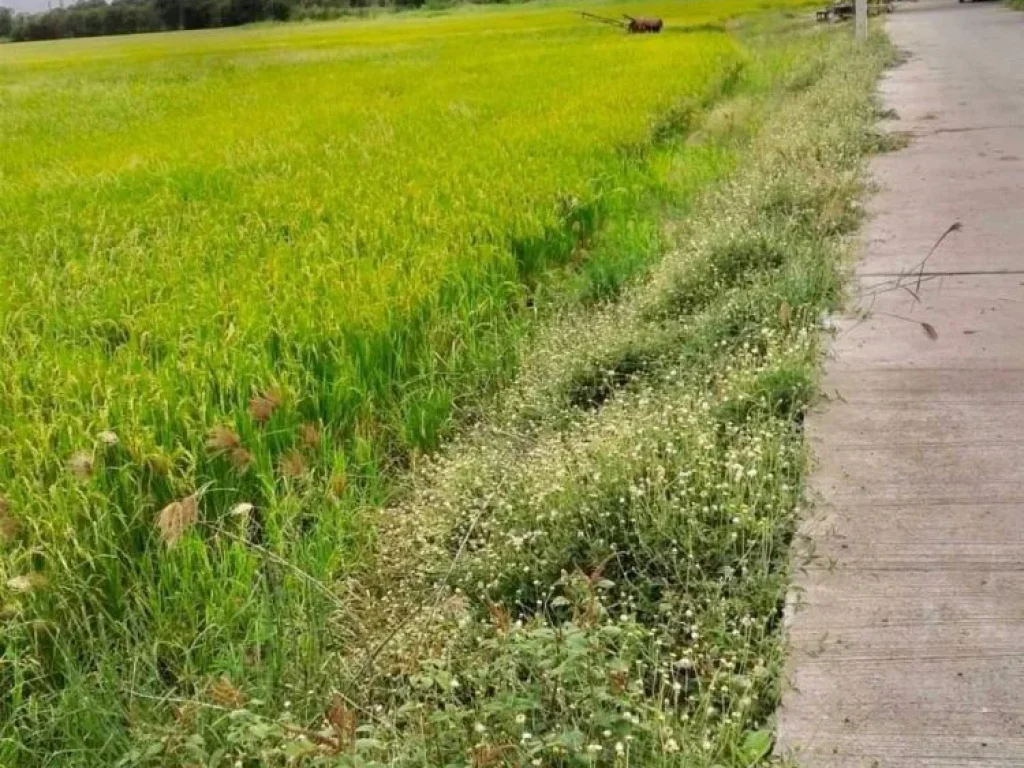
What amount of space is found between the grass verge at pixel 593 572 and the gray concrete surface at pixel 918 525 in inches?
4.5

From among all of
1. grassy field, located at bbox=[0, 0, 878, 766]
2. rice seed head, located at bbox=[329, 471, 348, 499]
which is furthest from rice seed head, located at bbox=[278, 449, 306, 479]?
rice seed head, located at bbox=[329, 471, 348, 499]

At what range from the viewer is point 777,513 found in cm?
290

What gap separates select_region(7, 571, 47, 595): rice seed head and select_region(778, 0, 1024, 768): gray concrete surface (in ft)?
5.64

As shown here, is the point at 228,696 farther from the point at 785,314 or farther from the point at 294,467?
the point at 785,314

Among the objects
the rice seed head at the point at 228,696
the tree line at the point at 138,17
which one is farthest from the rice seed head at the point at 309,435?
the tree line at the point at 138,17

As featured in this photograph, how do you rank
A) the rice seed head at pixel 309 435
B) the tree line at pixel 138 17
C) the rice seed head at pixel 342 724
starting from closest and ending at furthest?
1. the rice seed head at pixel 342 724
2. the rice seed head at pixel 309 435
3. the tree line at pixel 138 17

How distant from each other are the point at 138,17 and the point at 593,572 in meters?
59.5

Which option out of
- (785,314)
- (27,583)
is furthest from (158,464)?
(785,314)

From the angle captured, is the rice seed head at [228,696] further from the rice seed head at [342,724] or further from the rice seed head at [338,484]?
the rice seed head at [338,484]

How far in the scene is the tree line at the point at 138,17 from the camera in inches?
1994

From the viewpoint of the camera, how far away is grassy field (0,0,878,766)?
97.7 inches

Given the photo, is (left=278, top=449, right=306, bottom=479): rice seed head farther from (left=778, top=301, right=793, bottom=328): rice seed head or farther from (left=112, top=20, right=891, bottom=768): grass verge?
(left=778, top=301, right=793, bottom=328): rice seed head

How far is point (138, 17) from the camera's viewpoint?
2185 inches

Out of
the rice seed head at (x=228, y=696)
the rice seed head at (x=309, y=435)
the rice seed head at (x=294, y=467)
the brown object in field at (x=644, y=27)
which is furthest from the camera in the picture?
the brown object in field at (x=644, y=27)
